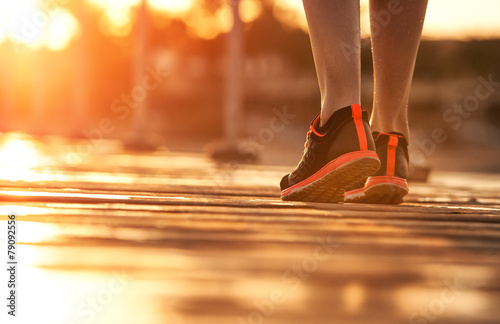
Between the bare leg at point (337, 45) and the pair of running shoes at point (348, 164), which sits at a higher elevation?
the bare leg at point (337, 45)

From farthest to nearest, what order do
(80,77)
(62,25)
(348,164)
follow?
(62,25) < (80,77) < (348,164)

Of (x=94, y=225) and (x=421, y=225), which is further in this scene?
(x=421, y=225)

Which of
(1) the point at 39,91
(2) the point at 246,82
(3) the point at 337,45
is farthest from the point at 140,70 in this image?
(2) the point at 246,82

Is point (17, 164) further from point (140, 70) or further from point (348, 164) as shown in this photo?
point (140, 70)

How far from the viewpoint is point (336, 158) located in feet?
4.84

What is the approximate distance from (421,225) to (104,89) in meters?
29.3

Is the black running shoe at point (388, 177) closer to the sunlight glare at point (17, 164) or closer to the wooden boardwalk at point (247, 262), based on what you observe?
the wooden boardwalk at point (247, 262)

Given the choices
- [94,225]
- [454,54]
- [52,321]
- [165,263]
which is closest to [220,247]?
[165,263]

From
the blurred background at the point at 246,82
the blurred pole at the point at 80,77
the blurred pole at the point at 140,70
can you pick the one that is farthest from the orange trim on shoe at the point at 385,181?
the blurred background at the point at 246,82

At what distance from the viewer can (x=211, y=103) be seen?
81.6 feet

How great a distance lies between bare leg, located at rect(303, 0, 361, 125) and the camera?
145 centimetres

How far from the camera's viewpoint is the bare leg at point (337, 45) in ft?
4.76

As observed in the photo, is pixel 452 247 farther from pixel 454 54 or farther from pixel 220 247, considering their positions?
pixel 454 54

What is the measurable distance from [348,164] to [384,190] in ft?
0.65
